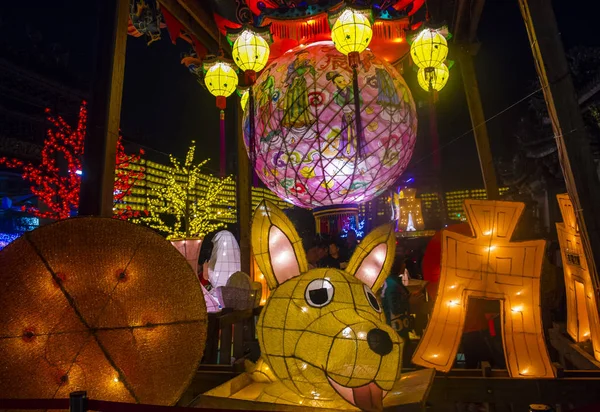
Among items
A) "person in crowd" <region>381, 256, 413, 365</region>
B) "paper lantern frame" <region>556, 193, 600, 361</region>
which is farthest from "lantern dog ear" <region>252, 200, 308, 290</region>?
"person in crowd" <region>381, 256, 413, 365</region>

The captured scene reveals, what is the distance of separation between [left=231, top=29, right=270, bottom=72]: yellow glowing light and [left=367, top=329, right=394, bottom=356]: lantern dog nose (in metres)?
3.05

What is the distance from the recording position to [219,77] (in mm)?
4758

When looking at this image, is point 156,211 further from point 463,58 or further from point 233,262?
point 463,58

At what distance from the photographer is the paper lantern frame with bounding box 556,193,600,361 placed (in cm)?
300

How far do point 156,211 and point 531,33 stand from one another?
15753 millimetres

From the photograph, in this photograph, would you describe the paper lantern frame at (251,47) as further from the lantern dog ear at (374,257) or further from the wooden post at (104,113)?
the lantern dog ear at (374,257)

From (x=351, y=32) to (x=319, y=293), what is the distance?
2.30 meters

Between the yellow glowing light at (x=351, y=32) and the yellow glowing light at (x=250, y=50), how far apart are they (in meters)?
0.86

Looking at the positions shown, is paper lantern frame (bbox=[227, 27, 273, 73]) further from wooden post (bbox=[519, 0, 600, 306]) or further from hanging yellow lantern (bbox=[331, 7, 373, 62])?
wooden post (bbox=[519, 0, 600, 306])

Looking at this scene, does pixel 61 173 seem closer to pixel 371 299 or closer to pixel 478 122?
pixel 478 122

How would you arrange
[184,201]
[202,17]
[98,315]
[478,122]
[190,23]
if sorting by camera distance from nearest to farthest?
[98,315] → [202,17] → [190,23] → [478,122] → [184,201]

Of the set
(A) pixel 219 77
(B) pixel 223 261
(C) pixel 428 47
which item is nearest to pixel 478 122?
(C) pixel 428 47

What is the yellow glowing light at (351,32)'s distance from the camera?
132 inches

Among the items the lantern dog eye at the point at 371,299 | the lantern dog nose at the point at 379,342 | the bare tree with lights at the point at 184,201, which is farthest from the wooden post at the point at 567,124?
the bare tree with lights at the point at 184,201
